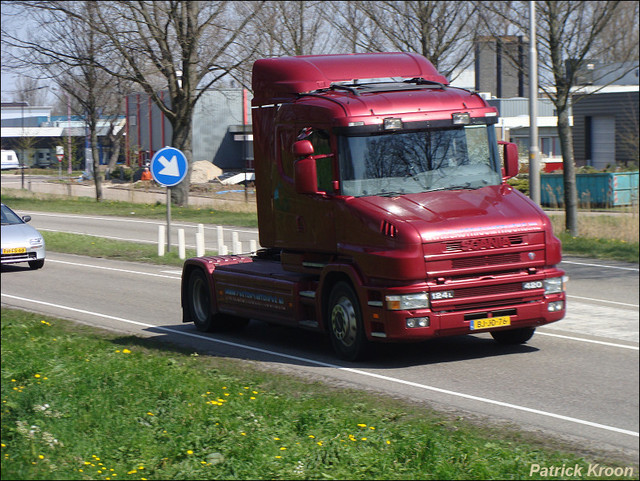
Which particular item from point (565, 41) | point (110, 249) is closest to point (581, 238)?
point (565, 41)

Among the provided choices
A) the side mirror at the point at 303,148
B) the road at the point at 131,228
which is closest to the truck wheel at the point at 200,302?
the side mirror at the point at 303,148

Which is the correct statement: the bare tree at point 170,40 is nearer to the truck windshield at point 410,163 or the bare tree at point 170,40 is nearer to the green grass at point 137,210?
the green grass at point 137,210

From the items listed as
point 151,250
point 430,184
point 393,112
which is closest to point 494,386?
point 430,184

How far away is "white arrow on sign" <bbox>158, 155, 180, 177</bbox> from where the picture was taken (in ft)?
66.0

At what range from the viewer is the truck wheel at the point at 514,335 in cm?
1080

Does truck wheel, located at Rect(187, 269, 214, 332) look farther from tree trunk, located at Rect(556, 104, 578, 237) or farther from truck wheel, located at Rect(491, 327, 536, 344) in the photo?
tree trunk, located at Rect(556, 104, 578, 237)

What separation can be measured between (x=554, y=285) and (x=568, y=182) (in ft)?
48.4

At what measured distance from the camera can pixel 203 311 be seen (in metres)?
13.0

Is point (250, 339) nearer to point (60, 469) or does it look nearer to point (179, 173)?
point (60, 469)

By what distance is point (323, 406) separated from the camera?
8.01 metres

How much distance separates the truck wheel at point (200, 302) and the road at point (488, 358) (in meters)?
0.18

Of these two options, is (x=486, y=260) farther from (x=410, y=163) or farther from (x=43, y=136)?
(x=43, y=136)

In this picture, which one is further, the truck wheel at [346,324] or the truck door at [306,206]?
the truck door at [306,206]

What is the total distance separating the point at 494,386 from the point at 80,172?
235 ft
